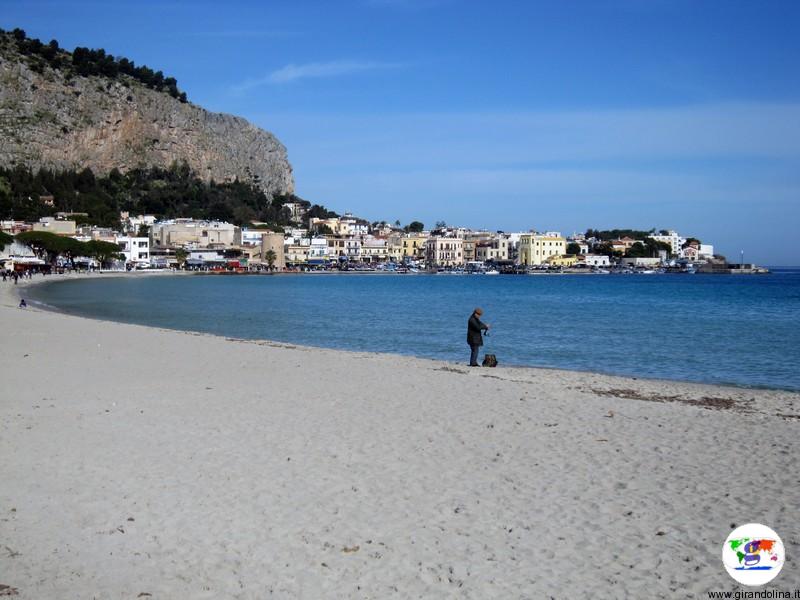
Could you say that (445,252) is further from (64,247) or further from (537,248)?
(64,247)

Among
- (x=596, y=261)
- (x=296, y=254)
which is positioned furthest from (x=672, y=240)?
(x=296, y=254)

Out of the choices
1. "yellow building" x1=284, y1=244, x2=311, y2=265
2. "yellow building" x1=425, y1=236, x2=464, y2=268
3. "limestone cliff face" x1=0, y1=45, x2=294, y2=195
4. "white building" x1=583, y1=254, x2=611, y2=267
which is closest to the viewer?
"limestone cliff face" x1=0, y1=45, x2=294, y2=195

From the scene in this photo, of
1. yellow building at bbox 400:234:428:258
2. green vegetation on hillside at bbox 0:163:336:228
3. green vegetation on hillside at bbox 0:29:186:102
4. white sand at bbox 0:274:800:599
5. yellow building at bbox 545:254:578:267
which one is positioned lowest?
white sand at bbox 0:274:800:599

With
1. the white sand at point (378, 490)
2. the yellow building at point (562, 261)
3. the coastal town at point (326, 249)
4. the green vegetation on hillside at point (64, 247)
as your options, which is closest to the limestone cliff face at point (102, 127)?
the coastal town at point (326, 249)

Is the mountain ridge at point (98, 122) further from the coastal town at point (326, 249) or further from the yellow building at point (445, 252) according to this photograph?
the yellow building at point (445, 252)

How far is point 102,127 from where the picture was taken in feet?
452

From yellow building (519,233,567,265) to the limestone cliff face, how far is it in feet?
213

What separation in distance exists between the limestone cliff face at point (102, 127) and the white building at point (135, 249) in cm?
2696

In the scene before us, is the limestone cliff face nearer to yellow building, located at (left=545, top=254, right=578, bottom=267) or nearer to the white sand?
yellow building, located at (left=545, top=254, right=578, bottom=267)

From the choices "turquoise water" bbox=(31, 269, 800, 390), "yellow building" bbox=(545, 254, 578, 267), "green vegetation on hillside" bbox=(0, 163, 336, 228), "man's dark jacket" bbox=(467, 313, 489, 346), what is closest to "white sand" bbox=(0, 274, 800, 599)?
"man's dark jacket" bbox=(467, 313, 489, 346)

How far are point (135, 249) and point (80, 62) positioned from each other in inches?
2318

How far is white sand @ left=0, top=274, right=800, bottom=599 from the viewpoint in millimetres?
4816

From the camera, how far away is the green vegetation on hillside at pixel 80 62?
143m

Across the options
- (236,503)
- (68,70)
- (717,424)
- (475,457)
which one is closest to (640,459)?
(475,457)
